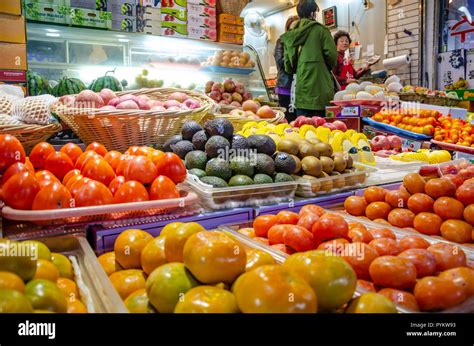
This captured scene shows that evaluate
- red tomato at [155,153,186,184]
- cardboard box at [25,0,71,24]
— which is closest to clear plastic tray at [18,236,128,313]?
red tomato at [155,153,186,184]

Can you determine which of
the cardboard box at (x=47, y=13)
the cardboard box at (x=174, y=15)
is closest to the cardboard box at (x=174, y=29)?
the cardboard box at (x=174, y=15)

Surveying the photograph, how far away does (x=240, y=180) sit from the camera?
1.87 meters

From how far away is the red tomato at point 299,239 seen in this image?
1.40 m

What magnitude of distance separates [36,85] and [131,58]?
0.97 m

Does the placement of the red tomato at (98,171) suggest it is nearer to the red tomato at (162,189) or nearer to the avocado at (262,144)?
the red tomato at (162,189)

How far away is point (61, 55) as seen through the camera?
3.72 meters

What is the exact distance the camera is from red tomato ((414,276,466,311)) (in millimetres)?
1094

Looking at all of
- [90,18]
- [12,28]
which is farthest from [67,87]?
[90,18]

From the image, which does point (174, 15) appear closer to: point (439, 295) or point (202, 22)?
point (202, 22)

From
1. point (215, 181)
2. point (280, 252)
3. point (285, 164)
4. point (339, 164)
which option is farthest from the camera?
point (339, 164)

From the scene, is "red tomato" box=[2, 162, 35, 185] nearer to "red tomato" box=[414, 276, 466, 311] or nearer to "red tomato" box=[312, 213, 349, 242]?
"red tomato" box=[312, 213, 349, 242]

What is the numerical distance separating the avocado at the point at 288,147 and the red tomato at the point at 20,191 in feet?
4.25

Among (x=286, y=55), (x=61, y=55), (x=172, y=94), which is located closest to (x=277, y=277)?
(x=172, y=94)
